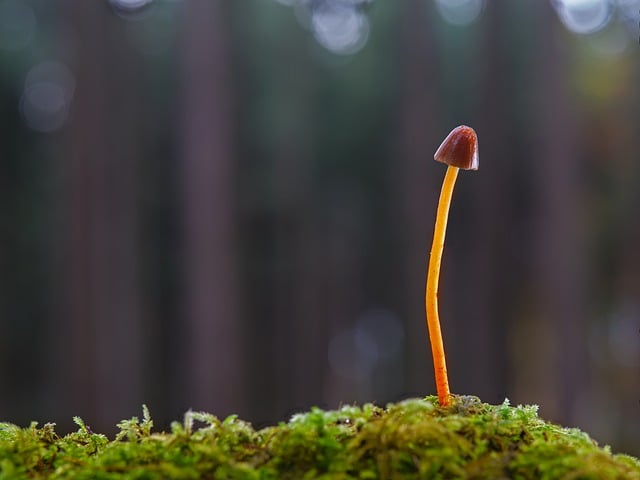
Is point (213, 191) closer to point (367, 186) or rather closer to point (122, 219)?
point (122, 219)

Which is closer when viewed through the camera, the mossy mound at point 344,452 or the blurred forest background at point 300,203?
the mossy mound at point 344,452

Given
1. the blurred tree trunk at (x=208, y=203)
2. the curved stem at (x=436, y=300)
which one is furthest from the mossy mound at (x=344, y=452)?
the blurred tree trunk at (x=208, y=203)

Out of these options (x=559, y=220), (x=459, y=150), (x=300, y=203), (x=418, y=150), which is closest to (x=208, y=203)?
(x=418, y=150)

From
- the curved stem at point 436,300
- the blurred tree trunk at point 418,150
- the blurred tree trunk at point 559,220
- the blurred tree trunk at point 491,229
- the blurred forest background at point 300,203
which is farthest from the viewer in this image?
the blurred tree trunk at point 491,229

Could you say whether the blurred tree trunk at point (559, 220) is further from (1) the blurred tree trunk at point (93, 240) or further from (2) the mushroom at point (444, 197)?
(2) the mushroom at point (444, 197)

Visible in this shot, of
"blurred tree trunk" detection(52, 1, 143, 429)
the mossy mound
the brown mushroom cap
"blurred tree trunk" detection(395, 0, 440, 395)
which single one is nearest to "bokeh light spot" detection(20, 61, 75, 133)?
"blurred tree trunk" detection(52, 1, 143, 429)

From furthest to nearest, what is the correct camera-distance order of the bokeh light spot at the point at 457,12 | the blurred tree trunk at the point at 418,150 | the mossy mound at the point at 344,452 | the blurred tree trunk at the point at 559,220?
the bokeh light spot at the point at 457,12 → the blurred tree trunk at the point at 418,150 → the blurred tree trunk at the point at 559,220 → the mossy mound at the point at 344,452
